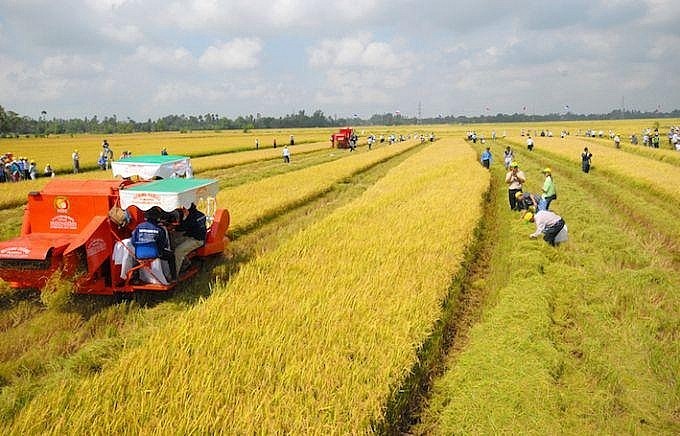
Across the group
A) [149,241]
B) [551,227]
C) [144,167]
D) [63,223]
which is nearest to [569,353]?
[551,227]

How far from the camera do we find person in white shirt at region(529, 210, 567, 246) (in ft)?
30.9

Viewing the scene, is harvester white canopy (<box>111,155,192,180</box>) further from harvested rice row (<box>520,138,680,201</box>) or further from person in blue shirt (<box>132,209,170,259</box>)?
harvested rice row (<box>520,138,680,201</box>)

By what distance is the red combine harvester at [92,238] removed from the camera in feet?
20.0

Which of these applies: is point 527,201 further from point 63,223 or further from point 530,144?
point 530,144

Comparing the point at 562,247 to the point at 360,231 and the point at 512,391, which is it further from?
the point at 512,391

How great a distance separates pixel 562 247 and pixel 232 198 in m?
10.1

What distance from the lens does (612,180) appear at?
64.7 feet

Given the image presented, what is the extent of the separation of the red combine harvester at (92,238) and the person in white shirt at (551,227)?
700cm

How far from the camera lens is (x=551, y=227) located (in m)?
9.47

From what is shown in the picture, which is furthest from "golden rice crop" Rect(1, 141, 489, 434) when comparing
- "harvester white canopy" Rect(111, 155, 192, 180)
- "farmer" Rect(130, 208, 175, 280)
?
"harvester white canopy" Rect(111, 155, 192, 180)

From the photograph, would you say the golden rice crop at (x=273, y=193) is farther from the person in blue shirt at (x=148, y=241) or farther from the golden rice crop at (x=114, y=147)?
the golden rice crop at (x=114, y=147)

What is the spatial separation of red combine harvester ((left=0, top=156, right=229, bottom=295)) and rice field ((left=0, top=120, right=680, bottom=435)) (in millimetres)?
407

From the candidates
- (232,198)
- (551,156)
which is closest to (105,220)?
(232,198)

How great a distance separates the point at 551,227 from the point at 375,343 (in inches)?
245
